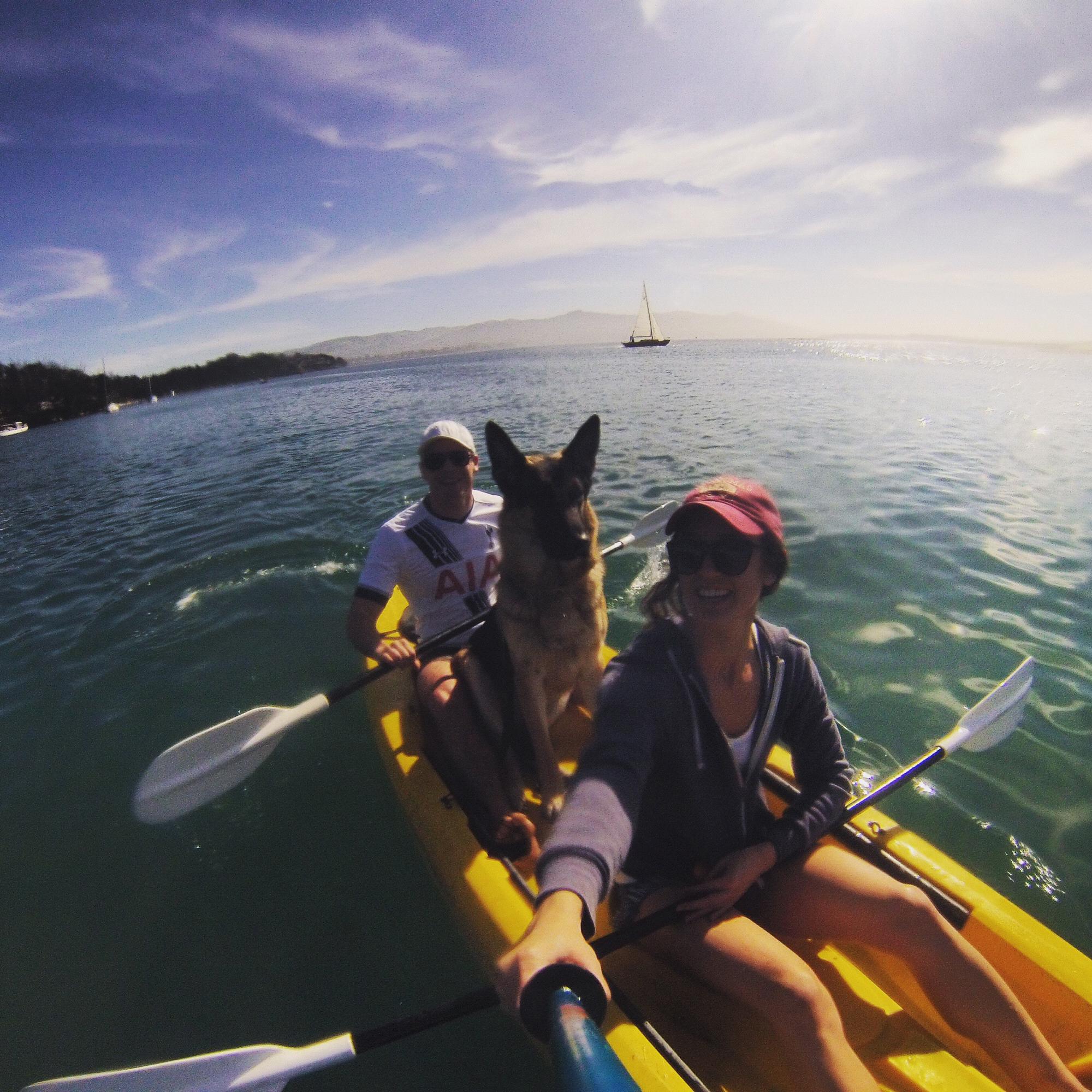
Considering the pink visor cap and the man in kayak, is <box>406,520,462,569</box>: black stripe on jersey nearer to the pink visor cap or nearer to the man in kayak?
the man in kayak

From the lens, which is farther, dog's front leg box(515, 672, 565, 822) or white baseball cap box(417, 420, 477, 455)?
white baseball cap box(417, 420, 477, 455)

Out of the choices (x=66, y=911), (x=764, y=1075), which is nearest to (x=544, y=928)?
(x=764, y=1075)

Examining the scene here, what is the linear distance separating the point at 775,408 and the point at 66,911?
81.2 ft

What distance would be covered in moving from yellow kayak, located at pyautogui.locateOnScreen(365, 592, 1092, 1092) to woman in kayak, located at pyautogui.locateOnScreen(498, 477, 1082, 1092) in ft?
0.88

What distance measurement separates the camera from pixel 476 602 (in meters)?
5.13

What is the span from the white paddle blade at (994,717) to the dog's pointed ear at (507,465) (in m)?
3.38

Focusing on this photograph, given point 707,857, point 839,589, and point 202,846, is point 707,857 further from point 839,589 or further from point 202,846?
point 839,589

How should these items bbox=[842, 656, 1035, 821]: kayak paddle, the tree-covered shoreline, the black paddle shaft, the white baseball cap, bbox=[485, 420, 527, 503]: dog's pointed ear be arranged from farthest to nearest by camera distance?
the tree-covered shoreline, the white baseball cap, bbox=[842, 656, 1035, 821]: kayak paddle, bbox=[485, 420, 527, 503]: dog's pointed ear, the black paddle shaft

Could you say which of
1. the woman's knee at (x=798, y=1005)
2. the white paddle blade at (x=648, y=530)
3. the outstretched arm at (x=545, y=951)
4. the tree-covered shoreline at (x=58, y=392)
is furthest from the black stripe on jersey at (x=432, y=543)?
the tree-covered shoreline at (x=58, y=392)

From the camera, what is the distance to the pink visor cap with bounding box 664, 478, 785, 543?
2.36 m

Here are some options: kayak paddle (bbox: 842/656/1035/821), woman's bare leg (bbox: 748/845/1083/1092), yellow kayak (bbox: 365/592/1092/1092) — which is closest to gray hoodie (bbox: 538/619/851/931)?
woman's bare leg (bbox: 748/845/1083/1092)

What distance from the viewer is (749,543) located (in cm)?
239

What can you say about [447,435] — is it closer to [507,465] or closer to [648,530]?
[507,465]

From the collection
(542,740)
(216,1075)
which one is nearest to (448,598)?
(542,740)
